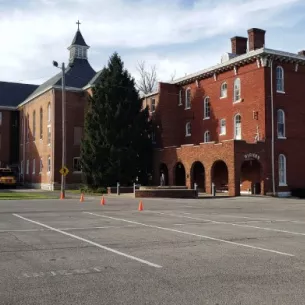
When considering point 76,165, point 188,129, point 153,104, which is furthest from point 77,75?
point 188,129

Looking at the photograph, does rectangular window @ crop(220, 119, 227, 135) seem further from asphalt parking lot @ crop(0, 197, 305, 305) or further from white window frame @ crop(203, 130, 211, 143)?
asphalt parking lot @ crop(0, 197, 305, 305)

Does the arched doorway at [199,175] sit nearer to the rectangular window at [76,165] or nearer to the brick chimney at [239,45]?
the brick chimney at [239,45]

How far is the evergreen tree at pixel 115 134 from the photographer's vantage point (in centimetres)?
4222

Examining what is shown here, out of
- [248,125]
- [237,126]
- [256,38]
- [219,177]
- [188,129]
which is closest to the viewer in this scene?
[248,125]

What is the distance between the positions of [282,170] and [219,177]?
247 inches

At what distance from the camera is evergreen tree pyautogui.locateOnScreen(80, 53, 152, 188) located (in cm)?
4222

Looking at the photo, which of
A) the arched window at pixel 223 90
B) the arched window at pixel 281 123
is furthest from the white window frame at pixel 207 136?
the arched window at pixel 281 123

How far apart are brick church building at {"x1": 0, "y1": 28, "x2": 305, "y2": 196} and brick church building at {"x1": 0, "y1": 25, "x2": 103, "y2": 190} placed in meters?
0.14

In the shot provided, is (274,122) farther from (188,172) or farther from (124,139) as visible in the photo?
(124,139)

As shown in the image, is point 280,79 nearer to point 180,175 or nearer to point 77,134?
point 180,175

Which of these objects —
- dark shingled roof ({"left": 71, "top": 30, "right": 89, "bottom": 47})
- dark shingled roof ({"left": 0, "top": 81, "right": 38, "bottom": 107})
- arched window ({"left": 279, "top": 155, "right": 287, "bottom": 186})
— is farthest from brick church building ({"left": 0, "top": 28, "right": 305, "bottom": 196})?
dark shingled roof ({"left": 0, "top": 81, "right": 38, "bottom": 107})

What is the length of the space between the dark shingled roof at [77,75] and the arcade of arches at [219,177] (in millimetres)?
16690

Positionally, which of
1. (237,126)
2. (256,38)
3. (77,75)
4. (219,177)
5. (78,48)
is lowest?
(219,177)

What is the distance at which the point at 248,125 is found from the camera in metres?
38.3
